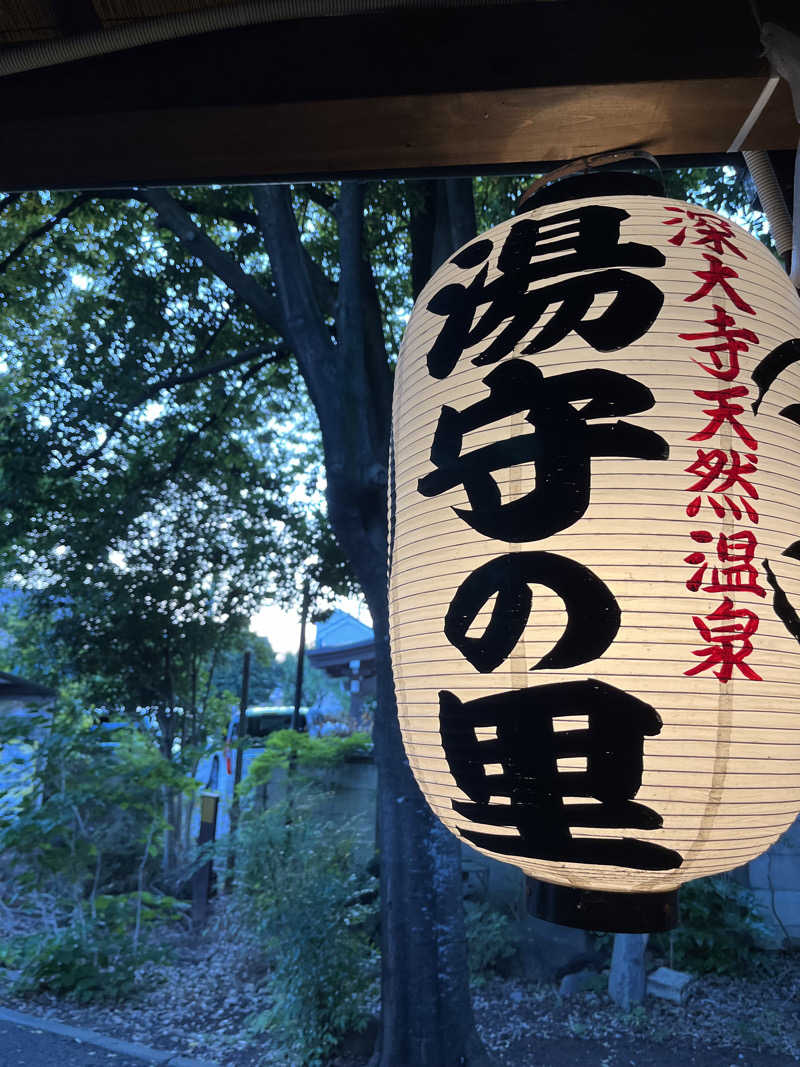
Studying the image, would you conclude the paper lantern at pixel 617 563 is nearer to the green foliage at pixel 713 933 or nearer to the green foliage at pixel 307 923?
A: the green foliage at pixel 307 923

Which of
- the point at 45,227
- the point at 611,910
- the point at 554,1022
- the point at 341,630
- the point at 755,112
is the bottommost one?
the point at 554,1022

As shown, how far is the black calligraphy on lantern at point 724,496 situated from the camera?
3.54ft

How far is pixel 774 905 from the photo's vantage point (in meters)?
6.59

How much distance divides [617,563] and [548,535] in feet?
0.35

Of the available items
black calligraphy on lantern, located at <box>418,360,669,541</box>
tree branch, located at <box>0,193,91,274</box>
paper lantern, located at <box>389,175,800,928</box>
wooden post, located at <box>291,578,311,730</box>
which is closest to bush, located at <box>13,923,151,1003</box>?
wooden post, located at <box>291,578,311,730</box>

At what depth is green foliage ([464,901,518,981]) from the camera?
6203 mm

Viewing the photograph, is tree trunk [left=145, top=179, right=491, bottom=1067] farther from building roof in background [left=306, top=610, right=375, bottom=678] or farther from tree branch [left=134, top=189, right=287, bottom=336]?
building roof in background [left=306, top=610, right=375, bottom=678]

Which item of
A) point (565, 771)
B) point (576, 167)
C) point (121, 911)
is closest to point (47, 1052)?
point (121, 911)

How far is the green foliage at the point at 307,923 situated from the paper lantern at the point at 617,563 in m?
4.62

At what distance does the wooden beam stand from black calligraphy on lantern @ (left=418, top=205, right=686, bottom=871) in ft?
1.24

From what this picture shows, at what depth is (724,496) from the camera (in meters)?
1.13

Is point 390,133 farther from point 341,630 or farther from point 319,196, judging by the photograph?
point 341,630

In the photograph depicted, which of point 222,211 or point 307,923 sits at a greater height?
point 222,211

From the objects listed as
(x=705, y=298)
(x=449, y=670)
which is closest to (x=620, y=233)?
(x=705, y=298)
